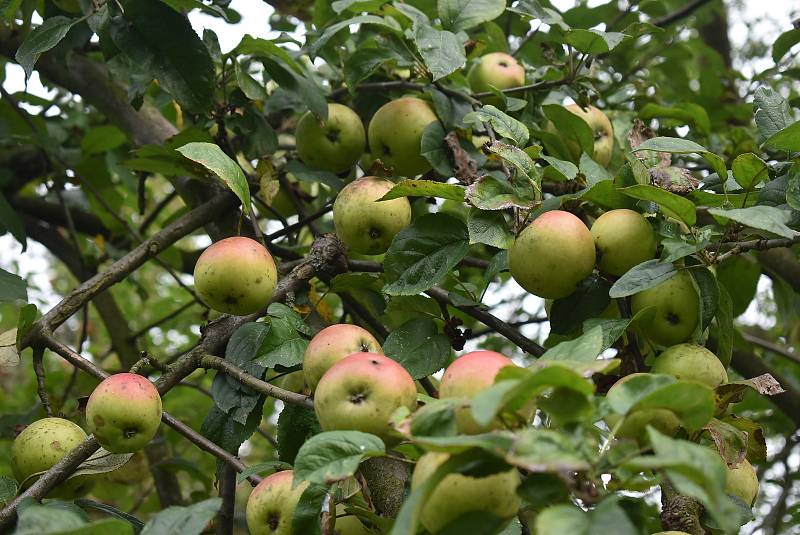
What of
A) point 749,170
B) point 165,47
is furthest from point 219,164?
point 749,170

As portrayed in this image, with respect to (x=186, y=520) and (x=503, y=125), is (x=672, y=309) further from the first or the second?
(x=186, y=520)

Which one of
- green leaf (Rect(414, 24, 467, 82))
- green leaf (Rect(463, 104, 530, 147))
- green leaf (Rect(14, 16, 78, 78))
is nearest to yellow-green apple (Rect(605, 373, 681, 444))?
green leaf (Rect(463, 104, 530, 147))

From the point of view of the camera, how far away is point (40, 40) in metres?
2.07

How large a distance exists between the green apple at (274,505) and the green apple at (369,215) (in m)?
0.60

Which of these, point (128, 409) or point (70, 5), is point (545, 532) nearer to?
point (128, 409)

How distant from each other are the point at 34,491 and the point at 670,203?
1.28 metres

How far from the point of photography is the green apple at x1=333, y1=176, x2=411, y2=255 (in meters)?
1.93

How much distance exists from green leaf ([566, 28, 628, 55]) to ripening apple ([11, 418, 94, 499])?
1.48 m

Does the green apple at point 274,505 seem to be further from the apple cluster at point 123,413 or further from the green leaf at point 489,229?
the green leaf at point 489,229

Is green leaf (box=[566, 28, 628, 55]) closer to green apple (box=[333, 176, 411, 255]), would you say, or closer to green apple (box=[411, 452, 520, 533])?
green apple (box=[333, 176, 411, 255])

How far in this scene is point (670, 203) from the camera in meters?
1.59

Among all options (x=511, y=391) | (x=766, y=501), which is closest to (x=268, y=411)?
(x=766, y=501)

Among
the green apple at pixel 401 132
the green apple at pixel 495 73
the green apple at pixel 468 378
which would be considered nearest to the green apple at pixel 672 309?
the green apple at pixel 468 378

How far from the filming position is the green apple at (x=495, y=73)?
2510mm
